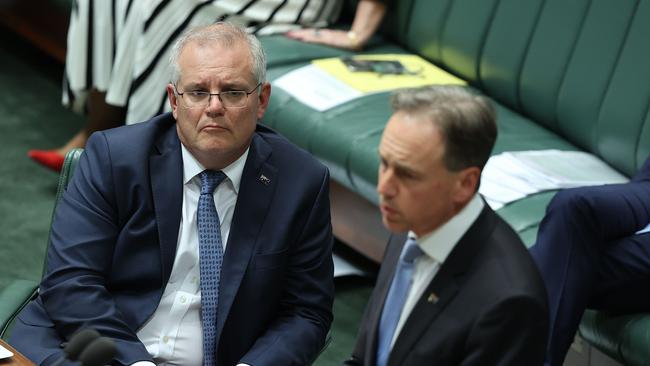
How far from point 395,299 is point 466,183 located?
11.3 inches

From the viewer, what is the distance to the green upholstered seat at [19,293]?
264 cm

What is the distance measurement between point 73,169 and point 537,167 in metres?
1.70

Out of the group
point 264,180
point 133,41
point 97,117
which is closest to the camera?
point 264,180

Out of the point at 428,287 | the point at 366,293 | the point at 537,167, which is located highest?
the point at 428,287

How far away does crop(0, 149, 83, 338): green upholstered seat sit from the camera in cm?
264

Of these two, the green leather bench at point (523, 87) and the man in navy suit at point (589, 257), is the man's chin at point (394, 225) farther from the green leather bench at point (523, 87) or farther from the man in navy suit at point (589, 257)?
the green leather bench at point (523, 87)

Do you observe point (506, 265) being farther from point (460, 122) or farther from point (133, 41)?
point (133, 41)

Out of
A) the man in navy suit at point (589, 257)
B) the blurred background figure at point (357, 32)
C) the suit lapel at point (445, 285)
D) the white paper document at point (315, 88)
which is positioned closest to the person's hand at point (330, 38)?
the blurred background figure at point (357, 32)

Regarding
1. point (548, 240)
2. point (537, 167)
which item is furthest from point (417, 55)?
point (548, 240)

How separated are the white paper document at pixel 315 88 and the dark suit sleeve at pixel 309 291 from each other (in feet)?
5.06

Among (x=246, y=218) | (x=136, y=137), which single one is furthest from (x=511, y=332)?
(x=136, y=137)

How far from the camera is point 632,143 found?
3.90 meters

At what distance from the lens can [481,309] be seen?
6.64ft

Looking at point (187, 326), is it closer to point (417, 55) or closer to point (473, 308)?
point (473, 308)
